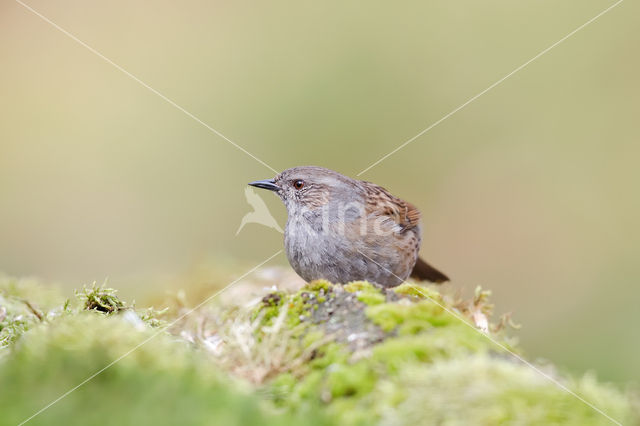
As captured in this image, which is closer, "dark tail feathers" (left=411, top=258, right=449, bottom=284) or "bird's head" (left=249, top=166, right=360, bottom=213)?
"bird's head" (left=249, top=166, right=360, bottom=213)

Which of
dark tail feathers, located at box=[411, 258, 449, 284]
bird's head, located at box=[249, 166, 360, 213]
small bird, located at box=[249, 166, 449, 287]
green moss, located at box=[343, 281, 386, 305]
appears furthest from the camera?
dark tail feathers, located at box=[411, 258, 449, 284]

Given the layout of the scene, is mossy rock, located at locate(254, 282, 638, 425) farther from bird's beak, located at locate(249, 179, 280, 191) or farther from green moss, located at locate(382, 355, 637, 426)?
bird's beak, located at locate(249, 179, 280, 191)

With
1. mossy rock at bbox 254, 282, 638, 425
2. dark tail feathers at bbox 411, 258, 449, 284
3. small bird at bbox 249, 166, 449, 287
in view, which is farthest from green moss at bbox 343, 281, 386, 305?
dark tail feathers at bbox 411, 258, 449, 284

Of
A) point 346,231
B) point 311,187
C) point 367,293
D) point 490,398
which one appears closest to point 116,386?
point 490,398

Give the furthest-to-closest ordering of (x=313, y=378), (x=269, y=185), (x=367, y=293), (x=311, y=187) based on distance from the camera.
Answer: (x=269, y=185), (x=311, y=187), (x=367, y=293), (x=313, y=378)

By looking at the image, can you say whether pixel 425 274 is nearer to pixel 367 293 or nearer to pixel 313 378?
pixel 367 293

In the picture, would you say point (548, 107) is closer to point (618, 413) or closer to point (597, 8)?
point (597, 8)

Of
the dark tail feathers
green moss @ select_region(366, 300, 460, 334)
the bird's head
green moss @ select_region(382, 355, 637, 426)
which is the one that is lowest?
the dark tail feathers
